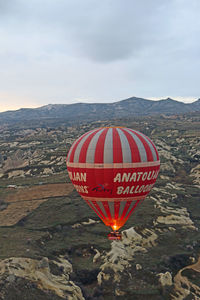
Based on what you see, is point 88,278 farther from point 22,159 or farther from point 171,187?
point 22,159

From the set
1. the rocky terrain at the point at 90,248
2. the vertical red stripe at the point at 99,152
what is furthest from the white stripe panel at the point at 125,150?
the rocky terrain at the point at 90,248

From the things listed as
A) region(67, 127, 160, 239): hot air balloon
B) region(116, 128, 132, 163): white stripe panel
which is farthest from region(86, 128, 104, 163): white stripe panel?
region(116, 128, 132, 163): white stripe panel

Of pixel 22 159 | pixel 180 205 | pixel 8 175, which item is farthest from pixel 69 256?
pixel 22 159

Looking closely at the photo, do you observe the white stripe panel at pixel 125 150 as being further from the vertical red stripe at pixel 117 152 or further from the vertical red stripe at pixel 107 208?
the vertical red stripe at pixel 107 208

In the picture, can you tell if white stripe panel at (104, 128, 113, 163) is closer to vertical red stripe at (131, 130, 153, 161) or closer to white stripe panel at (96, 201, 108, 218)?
Answer: vertical red stripe at (131, 130, 153, 161)

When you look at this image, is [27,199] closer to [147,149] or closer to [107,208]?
[107,208]

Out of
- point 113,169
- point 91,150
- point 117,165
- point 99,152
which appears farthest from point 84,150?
point 117,165
